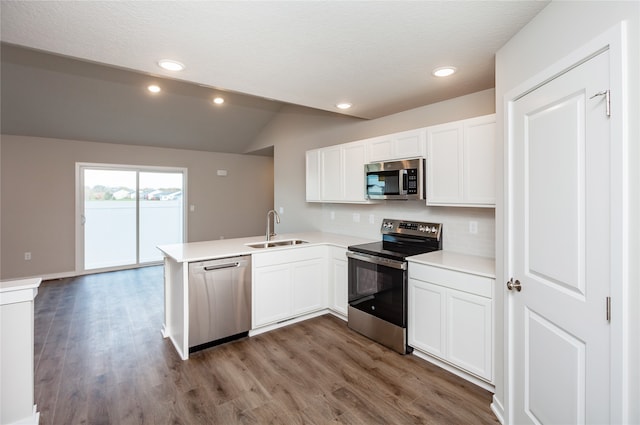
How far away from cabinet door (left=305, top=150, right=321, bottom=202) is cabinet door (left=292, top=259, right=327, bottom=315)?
3.56 feet

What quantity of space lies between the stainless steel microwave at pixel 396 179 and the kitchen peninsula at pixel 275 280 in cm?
72

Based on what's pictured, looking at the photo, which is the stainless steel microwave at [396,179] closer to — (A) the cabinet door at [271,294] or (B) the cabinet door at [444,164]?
(B) the cabinet door at [444,164]

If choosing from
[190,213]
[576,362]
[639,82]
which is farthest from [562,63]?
[190,213]

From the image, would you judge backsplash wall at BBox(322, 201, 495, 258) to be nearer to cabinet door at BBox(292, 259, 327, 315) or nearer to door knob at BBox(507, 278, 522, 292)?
cabinet door at BBox(292, 259, 327, 315)

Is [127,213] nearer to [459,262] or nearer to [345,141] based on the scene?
[345,141]

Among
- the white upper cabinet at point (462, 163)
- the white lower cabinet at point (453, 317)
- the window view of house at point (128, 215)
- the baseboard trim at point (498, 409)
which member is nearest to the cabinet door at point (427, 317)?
the white lower cabinet at point (453, 317)

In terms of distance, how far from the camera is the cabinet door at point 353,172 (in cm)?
367

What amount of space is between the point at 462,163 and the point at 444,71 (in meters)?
0.76

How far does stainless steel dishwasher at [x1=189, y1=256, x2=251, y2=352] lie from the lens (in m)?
2.82

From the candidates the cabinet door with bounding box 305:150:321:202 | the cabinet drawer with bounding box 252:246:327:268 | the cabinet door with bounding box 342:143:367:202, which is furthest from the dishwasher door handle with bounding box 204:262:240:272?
the cabinet door with bounding box 305:150:321:202

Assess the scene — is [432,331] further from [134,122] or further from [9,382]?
[134,122]

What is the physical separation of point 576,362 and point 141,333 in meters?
3.60

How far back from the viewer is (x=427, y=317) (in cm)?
265

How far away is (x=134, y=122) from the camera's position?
5441 millimetres
